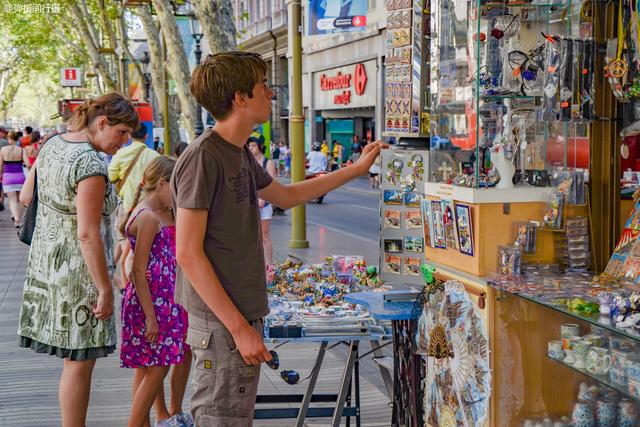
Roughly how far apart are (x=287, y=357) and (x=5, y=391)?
221 cm

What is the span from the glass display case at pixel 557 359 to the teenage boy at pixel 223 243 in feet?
3.57

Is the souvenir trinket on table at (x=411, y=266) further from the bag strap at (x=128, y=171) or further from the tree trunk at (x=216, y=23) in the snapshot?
the tree trunk at (x=216, y=23)

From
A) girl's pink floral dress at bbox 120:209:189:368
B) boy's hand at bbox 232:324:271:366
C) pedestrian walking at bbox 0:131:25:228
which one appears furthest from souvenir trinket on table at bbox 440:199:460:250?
pedestrian walking at bbox 0:131:25:228

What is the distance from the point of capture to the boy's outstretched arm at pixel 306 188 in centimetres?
413

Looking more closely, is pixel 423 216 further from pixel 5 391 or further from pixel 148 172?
pixel 5 391

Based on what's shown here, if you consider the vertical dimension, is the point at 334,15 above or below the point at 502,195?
above

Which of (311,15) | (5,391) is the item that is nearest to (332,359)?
(5,391)

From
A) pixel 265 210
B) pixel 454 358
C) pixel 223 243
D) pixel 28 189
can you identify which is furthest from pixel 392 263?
pixel 265 210

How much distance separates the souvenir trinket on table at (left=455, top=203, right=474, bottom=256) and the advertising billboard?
1191 cm

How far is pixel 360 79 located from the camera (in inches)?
1506

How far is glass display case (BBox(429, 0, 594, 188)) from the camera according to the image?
419 centimetres

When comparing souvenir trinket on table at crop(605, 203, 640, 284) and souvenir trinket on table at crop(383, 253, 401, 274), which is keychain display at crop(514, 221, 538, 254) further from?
souvenir trinket on table at crop(383, 253, 401, 274)

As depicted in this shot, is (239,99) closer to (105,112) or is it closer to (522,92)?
(522,92)

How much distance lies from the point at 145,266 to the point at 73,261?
0.47 meters
